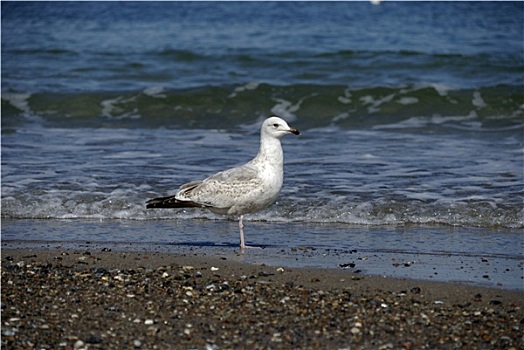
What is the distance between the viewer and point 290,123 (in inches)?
540

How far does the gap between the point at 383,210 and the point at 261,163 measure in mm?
1436

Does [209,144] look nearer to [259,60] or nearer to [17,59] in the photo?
[259,60]

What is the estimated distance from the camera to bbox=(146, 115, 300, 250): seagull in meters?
7.11

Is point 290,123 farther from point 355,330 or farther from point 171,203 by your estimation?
point 355,330

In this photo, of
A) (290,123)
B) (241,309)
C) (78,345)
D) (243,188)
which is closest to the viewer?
(78,345)

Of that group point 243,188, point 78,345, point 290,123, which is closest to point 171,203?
point 243,188

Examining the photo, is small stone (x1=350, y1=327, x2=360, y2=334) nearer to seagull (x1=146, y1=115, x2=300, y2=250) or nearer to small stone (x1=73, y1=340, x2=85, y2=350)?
small stone (x1=73, y1=340, x2=85, y2=350)

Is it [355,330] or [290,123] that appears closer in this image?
[355,330]

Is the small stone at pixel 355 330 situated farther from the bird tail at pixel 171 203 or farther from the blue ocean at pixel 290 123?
the bird tail at pixel 171 203

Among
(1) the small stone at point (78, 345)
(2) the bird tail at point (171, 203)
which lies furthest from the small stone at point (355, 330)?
(2) the bird tail at point (171, 203)

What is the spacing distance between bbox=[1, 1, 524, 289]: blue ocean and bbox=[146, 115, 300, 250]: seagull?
0.32m

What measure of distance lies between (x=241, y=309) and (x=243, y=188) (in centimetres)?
214

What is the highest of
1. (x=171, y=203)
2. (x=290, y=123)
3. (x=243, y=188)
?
(x=243, y=188)

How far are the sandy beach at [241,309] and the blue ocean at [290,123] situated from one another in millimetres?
539
